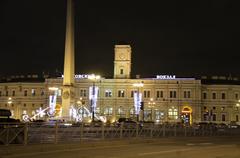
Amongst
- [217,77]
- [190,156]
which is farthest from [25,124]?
[217,77]

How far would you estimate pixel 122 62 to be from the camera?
130 metres

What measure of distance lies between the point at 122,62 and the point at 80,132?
10123 cm

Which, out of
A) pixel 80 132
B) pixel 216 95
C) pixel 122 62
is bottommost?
pixel 80 132

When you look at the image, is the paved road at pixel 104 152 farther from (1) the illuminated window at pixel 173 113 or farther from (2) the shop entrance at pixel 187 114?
(1) the illuminated window at pixel 173 113

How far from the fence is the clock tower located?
81652 millimetres

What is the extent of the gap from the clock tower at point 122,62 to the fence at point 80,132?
81.7m

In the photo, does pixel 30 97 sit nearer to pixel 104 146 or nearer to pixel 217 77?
pixel 217 77

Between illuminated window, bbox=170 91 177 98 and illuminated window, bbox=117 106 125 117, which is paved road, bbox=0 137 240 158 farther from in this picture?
illuminated window, bbox=170 91 177 98

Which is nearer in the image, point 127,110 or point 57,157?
point 57,157

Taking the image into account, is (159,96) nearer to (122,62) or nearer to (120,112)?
(120,112)

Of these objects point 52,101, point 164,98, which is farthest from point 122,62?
point 52,101

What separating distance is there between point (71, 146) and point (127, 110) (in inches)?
3956

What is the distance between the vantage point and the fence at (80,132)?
24297 mm

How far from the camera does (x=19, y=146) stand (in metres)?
23.6
